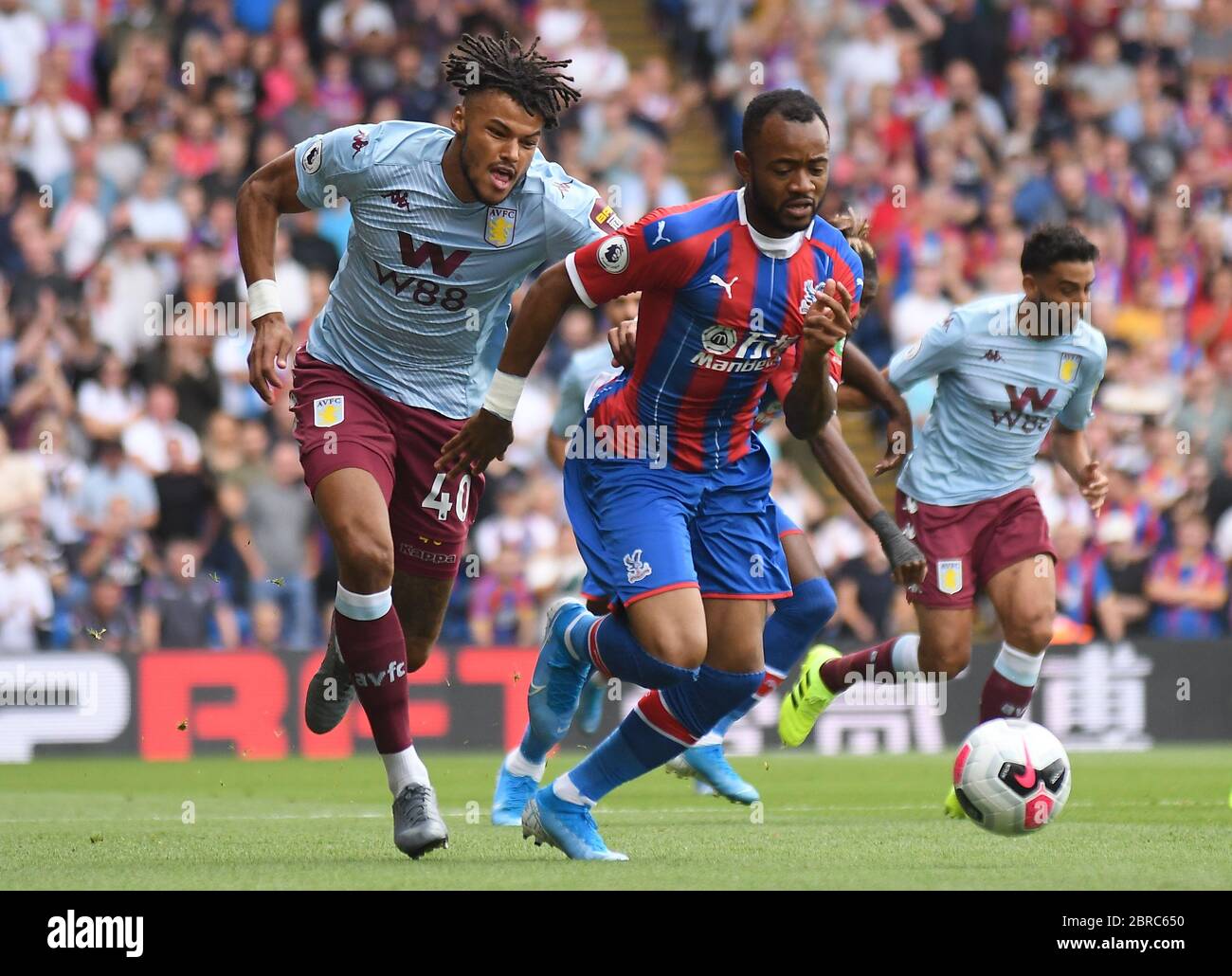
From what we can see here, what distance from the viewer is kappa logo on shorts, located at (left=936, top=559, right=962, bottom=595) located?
9.74m

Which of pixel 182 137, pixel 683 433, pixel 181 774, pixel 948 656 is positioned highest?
pixel 182 137

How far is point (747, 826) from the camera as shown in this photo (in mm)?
8352

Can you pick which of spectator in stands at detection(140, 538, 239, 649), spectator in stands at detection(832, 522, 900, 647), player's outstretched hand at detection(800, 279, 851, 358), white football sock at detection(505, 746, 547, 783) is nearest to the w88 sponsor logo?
white football sock at detection(505, 746, 547, 783)

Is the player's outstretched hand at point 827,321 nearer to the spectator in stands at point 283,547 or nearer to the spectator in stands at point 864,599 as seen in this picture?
the spectator in stands at point 283,547

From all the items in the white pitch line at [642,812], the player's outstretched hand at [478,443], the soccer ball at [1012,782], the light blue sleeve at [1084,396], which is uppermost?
the light blue sleeve at [1084,396]

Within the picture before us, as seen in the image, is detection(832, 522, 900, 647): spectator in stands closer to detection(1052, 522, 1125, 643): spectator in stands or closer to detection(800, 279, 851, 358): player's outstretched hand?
detection(1052, 522, 1125, 643): spectator in stands

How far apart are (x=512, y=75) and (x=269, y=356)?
131 cm

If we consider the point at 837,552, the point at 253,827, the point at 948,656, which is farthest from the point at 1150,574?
the point at 253,827

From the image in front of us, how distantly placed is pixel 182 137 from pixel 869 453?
652 centimetres

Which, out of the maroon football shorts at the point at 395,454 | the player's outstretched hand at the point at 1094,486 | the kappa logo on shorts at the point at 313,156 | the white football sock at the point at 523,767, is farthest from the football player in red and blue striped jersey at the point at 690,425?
the player's outstretched hand at the point at 1094,486

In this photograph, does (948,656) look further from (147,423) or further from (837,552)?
(147,423)

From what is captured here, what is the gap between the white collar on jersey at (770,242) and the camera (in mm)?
6781

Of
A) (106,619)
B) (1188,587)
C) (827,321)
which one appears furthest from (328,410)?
(1188,587)

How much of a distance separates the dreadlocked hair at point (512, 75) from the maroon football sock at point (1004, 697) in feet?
12.7
